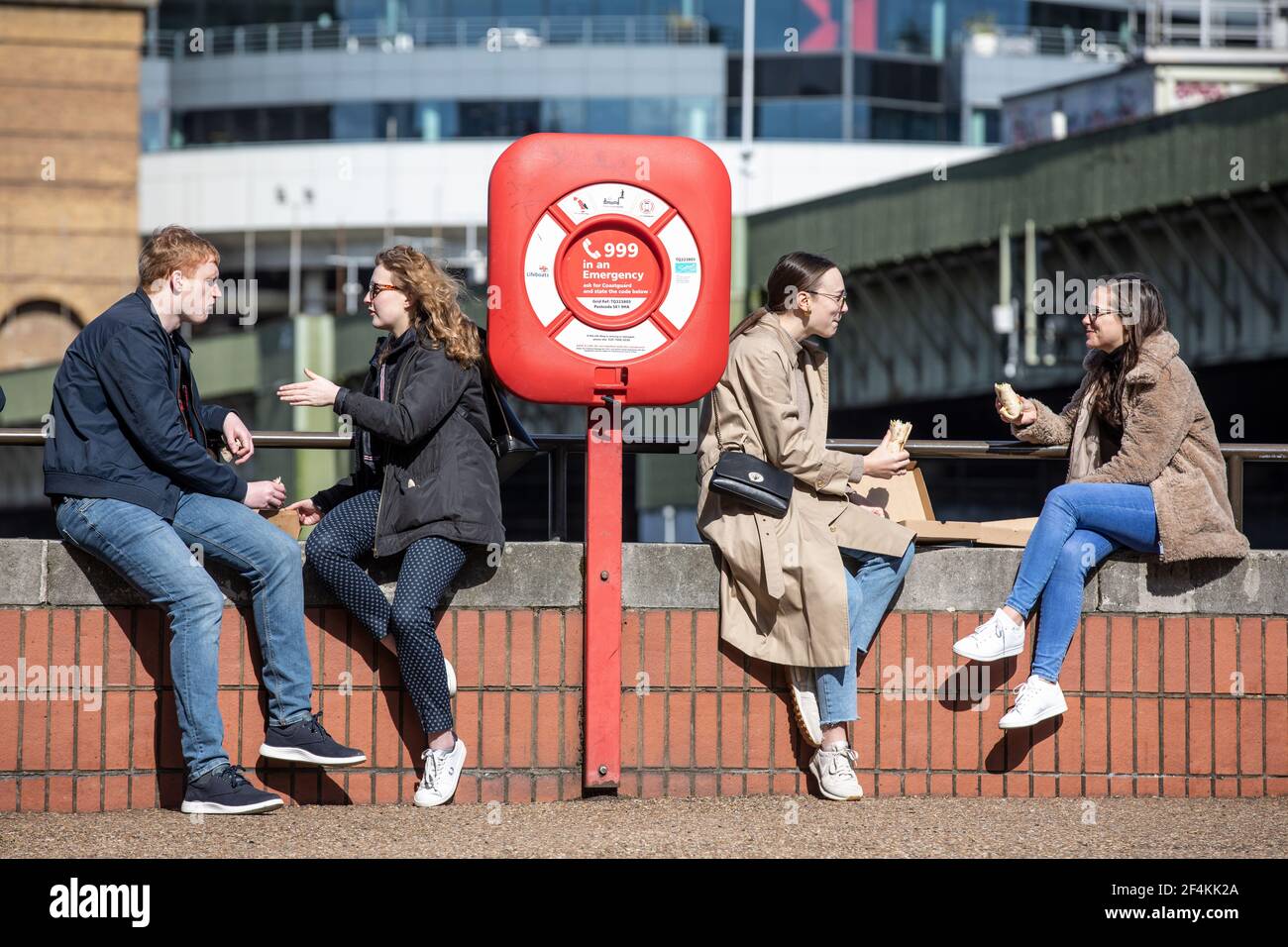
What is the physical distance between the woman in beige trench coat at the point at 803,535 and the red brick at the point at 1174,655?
935mm

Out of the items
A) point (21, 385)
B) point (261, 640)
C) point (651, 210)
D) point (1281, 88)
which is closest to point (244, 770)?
point (261, 640)

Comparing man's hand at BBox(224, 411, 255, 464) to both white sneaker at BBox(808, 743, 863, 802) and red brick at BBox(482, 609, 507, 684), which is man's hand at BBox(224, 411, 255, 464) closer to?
red brick at BBox(482, 609, 507, 684)

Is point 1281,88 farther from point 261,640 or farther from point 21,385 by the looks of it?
point 21,385

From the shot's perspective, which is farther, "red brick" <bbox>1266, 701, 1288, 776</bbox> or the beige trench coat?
"red brick" <bbox>1266, 701, 1288, 776</bbox>

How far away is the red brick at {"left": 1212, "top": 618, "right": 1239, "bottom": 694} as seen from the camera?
20.6ft

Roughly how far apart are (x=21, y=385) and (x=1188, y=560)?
38.1 metres

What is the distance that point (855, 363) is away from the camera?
31.6 meters

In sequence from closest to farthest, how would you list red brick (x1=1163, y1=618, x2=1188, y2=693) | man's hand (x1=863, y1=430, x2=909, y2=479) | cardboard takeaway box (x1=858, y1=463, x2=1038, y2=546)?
man's hand (x1=863, y1=430, x2=909, y2=479)
red brick (x1=1163, y1=618, x2=1188, y2=693)
cardboard takeaway box (x1=858, y1=463, x2=1038, y2=546)

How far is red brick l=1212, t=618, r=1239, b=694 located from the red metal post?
2010 mm

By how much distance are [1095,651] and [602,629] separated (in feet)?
5.43

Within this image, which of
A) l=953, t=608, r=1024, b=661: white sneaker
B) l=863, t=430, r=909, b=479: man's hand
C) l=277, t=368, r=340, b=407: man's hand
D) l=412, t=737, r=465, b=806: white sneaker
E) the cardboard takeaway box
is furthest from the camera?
the cardboard takeaway box

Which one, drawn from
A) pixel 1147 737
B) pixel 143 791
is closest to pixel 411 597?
pixel 143 791

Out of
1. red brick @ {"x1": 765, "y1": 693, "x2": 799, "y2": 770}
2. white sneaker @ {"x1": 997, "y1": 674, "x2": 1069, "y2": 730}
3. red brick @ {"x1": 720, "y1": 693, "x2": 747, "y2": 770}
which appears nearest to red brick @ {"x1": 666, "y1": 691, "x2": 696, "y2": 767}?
red brick @ {"x1": 720, "y1": 693, "x2": 747, "y2": 770}

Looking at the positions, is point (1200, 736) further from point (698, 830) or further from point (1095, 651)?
point (698, 830)
